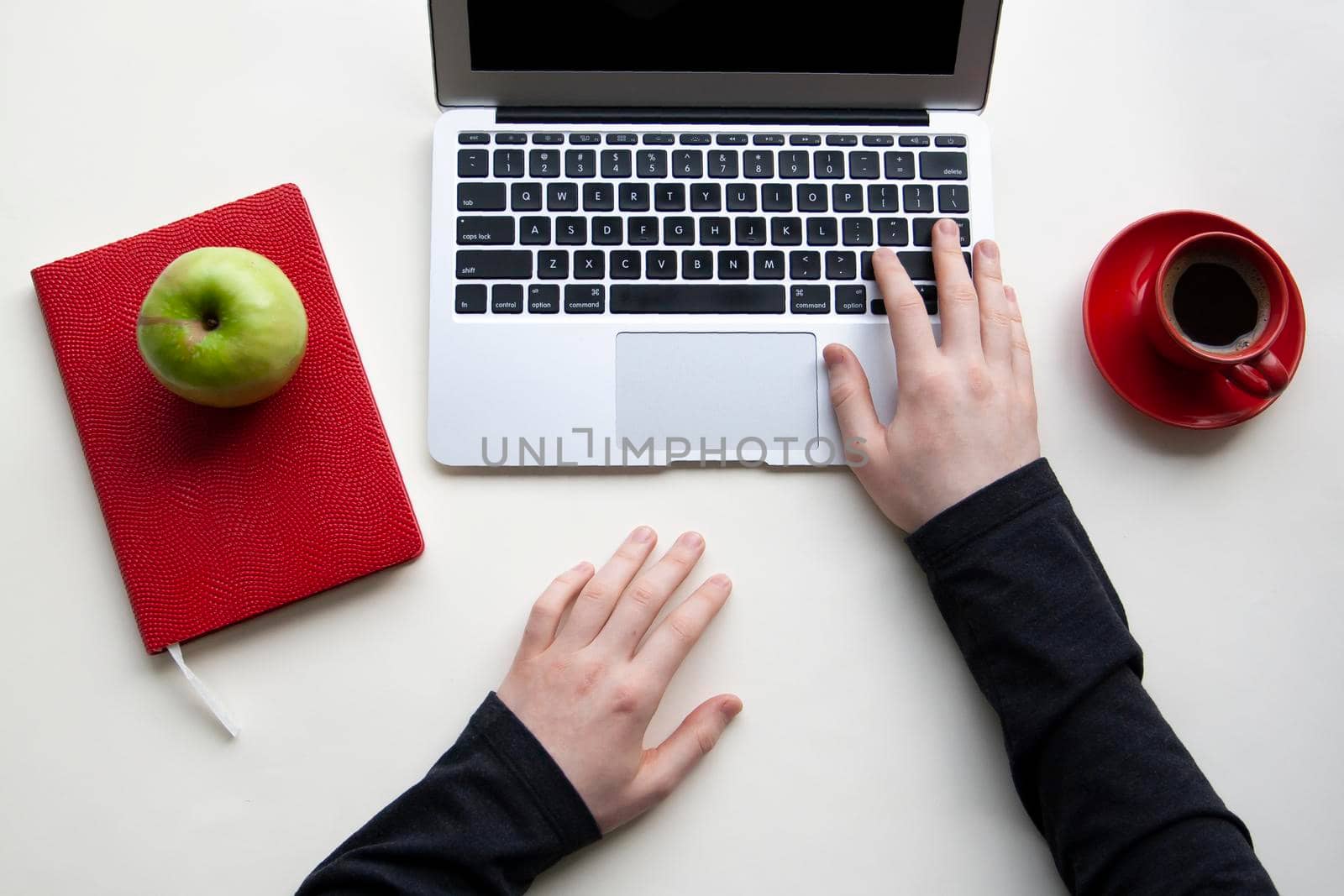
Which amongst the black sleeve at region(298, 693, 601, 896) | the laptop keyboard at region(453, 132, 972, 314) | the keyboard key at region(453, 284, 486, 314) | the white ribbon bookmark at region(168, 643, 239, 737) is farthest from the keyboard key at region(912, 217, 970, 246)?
the white ribbon bookmark at region(168, 643, 239, 737)

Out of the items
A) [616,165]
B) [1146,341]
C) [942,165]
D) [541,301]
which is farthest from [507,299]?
[1146,341]

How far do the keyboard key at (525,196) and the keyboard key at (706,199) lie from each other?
4.5 inches

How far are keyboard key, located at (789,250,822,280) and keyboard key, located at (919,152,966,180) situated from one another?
11 centimetres

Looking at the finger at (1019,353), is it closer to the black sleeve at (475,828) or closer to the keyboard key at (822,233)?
the keyboard key at (822,233)

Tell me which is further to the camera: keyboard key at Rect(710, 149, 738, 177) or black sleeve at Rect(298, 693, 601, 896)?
keyboard key at Rect(710, 149, 738, 177)

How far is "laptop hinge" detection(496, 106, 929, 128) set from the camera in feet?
2.46

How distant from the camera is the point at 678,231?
73cm

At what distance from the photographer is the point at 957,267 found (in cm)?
73

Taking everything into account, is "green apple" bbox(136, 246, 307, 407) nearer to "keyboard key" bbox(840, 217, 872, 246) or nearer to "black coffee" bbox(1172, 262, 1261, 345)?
"keyboard key" bbox(840, 217, 872, 246)

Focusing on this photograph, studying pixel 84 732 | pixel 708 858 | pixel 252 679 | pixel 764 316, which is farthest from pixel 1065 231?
pixel 84 732

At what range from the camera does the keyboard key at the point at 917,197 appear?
0.75 m

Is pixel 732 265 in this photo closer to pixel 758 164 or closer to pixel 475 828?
pixel 758 164

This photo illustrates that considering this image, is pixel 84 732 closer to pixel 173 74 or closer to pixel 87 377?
pixel 87 377

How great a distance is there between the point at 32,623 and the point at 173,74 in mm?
425
